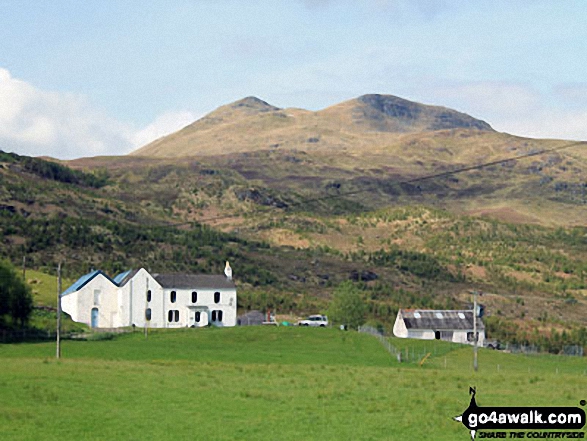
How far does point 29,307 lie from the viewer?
79562 mm

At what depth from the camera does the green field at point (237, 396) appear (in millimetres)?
30078

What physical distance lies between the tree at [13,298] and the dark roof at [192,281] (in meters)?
23.0

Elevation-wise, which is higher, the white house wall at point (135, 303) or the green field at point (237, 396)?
the white house wall at point (135, 303)

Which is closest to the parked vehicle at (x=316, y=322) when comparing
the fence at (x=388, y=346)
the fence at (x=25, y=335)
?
the fence at (x=388, y=346)

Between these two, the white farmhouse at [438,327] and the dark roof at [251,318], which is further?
the white farmhouse at [438,327]

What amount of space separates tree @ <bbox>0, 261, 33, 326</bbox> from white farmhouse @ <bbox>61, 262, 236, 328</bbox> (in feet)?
60.4


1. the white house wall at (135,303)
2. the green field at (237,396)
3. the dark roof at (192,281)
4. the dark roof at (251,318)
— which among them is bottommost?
the green field at (237,396)

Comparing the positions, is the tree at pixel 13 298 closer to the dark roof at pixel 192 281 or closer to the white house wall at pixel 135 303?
the white house wall at pixel 135 303

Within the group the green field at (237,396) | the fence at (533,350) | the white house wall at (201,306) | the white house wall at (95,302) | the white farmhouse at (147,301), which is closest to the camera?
the green field at (237,396)

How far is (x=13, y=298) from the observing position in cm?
7775

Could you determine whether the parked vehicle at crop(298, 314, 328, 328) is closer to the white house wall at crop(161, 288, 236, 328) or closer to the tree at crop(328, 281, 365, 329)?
the tree at crop(328, 281, 365, 329)

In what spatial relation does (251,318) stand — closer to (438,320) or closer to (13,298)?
(438,320)

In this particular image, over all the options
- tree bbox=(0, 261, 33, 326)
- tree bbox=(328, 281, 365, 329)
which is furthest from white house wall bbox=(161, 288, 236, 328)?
tree bbox=(0, 261, 33, 326)

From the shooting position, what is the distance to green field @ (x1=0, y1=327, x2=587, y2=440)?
98.7 ft
